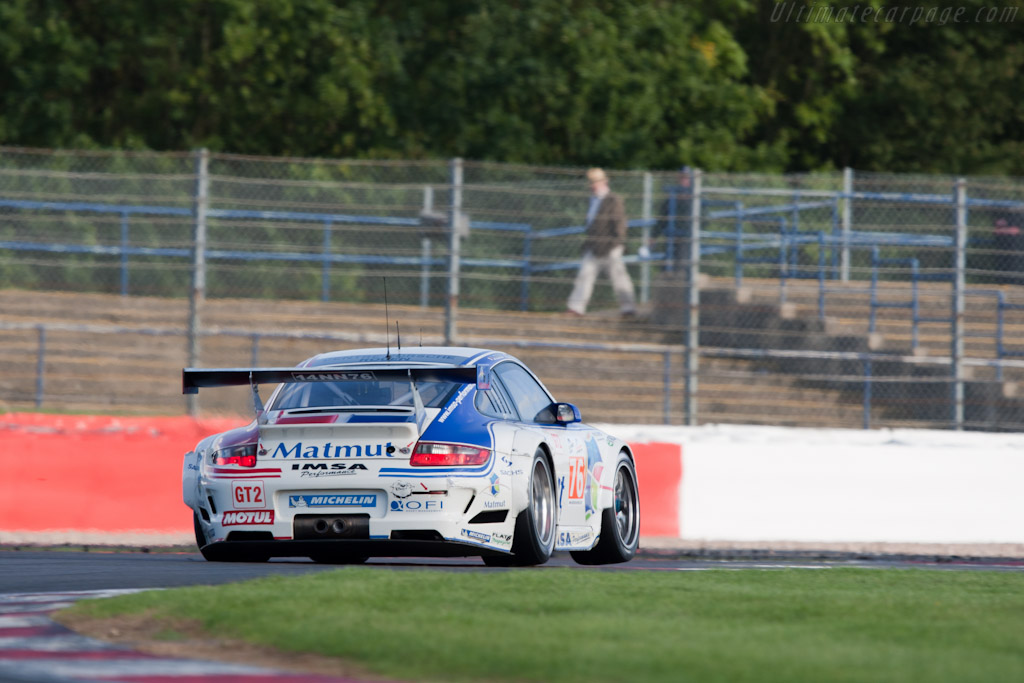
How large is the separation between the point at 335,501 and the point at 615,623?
2731 millimetres

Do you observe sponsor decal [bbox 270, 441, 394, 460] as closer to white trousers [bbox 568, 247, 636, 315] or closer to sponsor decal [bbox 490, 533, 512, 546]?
sponsor decal [bbox 490, 533, 512, 546]

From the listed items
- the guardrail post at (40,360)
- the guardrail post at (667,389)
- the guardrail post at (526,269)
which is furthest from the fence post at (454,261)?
the guardrail post at (40,360)

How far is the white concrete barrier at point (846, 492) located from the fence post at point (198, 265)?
505cm

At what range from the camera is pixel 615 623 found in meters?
7.73

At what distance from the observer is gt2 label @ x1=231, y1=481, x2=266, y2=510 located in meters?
10.2

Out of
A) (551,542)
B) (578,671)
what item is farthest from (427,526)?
(578,671)

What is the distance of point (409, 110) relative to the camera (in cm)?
3475

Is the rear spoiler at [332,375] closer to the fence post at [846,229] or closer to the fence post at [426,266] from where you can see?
the fence post at [426,266]

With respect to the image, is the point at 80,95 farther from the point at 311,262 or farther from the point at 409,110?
the point at 311,262

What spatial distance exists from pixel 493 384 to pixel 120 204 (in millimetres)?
9075

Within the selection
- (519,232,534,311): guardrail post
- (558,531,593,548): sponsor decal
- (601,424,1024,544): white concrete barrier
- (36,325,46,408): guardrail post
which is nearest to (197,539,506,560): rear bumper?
(558,531,593,548): sponsor decal

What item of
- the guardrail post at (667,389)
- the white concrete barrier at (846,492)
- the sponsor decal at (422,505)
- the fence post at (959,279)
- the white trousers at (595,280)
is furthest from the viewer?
the white trousers at (595,280)

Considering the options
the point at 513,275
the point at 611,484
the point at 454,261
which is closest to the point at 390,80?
the point at 513,275

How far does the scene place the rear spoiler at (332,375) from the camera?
997 centimetres
